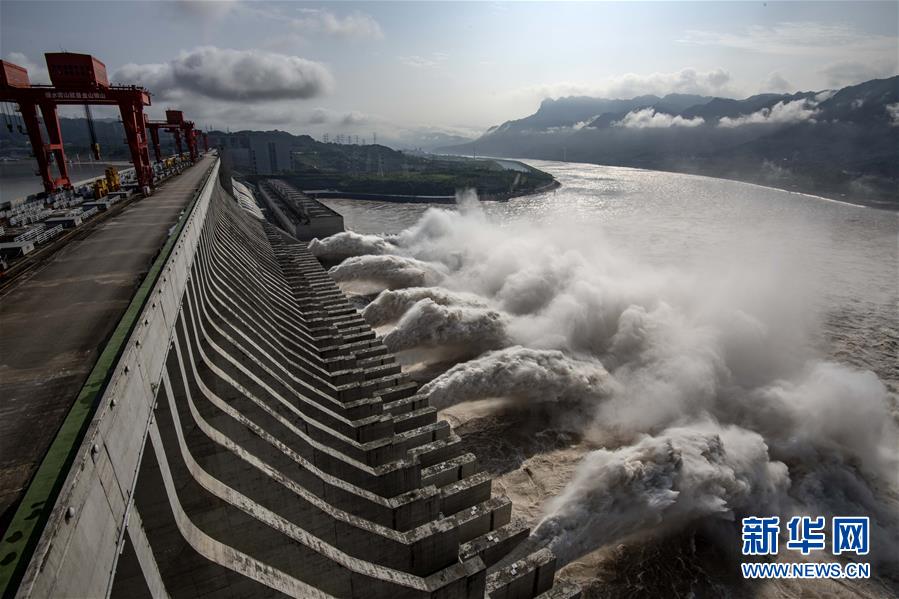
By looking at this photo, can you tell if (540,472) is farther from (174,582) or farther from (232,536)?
(174,582)

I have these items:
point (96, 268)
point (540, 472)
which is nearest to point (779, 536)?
point (540, 472)

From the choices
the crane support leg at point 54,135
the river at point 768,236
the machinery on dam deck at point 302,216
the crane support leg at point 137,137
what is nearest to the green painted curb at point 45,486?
the crane support leg at point 54,135

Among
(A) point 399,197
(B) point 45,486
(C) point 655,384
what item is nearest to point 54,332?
(B) point 45,486

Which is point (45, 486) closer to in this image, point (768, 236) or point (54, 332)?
point (54, 332)

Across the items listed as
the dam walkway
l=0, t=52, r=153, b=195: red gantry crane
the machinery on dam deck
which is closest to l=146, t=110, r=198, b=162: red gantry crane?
the machinery on dam deck

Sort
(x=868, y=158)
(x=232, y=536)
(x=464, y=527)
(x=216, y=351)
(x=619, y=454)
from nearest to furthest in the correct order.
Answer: (x=232, y=536)
(x=464, y=527)
(x=216, y=351)
(x=619, y=454)
(x=868, y=158)

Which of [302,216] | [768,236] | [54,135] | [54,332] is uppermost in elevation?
[54,135]
